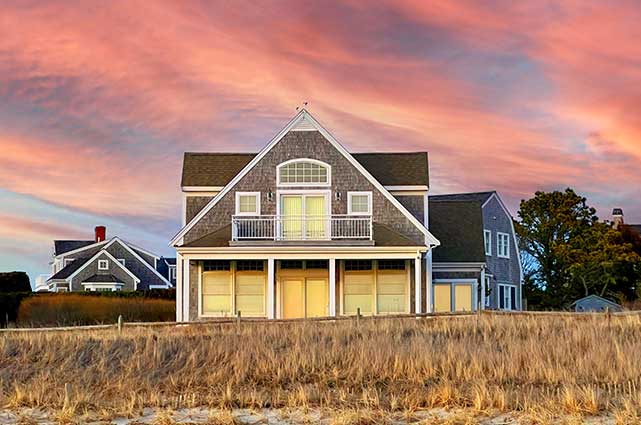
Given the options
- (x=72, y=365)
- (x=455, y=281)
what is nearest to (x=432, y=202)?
(x=455, y=281)

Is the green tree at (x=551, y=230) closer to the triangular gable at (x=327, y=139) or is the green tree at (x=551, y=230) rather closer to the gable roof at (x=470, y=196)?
the gable roof at (x=470, y=196)

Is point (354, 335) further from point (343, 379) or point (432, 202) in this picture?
point (432, 202)

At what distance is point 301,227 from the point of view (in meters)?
36.8

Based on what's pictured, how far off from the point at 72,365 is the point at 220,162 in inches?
784

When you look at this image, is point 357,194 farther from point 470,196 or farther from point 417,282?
point 470,196

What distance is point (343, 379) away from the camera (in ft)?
60.6

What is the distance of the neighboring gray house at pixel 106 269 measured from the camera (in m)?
66.9

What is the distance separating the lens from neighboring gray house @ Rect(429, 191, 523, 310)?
4050 cm

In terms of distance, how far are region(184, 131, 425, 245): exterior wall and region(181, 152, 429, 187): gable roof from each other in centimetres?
190

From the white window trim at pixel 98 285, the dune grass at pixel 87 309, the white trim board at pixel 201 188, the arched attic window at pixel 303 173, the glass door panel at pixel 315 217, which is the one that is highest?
the arched attic window at pixel 303 173

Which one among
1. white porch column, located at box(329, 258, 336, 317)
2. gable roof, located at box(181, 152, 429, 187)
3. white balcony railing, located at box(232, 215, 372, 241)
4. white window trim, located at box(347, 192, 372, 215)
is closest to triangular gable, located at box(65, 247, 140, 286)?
gable roof, located at box(181, 152, 429, 187)

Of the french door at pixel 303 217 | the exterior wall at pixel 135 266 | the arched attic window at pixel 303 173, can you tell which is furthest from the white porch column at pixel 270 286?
the exterior wall at pixel 135 266

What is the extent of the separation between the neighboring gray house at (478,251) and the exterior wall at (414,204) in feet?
9.22

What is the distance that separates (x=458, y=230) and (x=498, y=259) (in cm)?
448
